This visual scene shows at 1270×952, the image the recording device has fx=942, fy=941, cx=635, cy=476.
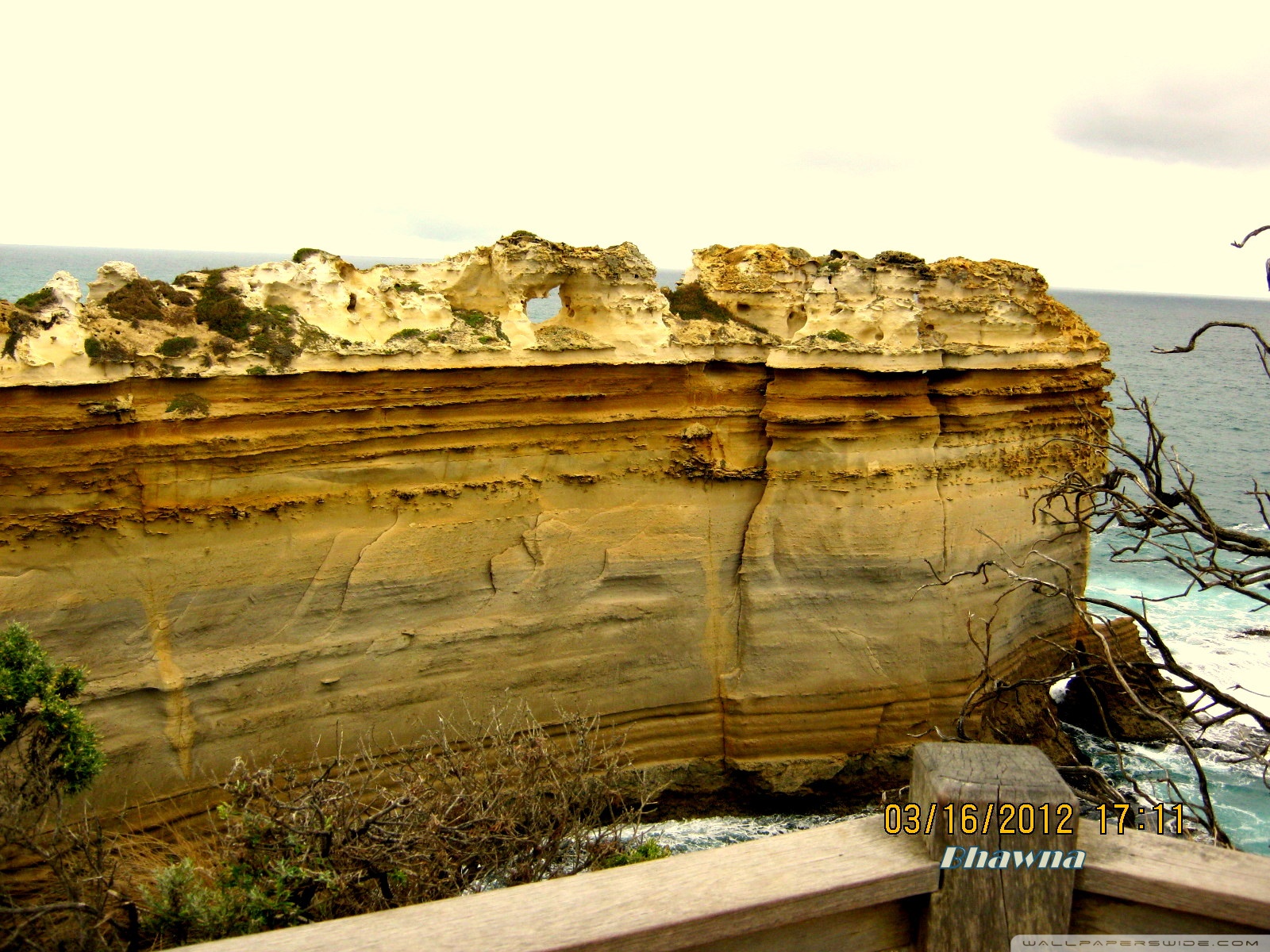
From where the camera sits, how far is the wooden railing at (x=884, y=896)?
7.45ft

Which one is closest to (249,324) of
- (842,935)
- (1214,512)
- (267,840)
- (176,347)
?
(176,347)

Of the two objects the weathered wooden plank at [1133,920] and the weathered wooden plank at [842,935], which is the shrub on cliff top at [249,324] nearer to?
the weathered wooden plank at [842,935]

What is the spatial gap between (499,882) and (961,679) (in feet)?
20.8

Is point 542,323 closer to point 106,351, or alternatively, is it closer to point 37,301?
point 106,351

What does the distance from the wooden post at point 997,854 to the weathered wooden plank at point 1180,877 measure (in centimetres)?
10

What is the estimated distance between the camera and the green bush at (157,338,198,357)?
28.1ft

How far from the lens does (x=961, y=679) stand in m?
11.7

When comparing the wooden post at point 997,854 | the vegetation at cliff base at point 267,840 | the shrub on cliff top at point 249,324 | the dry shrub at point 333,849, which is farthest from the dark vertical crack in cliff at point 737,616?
the wooden post at point 997,854

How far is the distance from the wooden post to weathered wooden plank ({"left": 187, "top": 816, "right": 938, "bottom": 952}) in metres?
0.09

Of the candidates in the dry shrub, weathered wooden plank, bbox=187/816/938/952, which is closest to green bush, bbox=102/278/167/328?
the dry shrub

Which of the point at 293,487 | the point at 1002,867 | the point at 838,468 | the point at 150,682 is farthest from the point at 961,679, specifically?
the point at 1002,867

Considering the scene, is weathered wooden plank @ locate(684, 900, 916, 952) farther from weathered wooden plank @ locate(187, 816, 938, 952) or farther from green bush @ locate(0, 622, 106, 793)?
green bush @ locate(0, 622, 106, 793)

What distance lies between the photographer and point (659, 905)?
7.57 feet

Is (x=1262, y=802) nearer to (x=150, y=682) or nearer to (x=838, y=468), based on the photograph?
(x=838, y=468)
